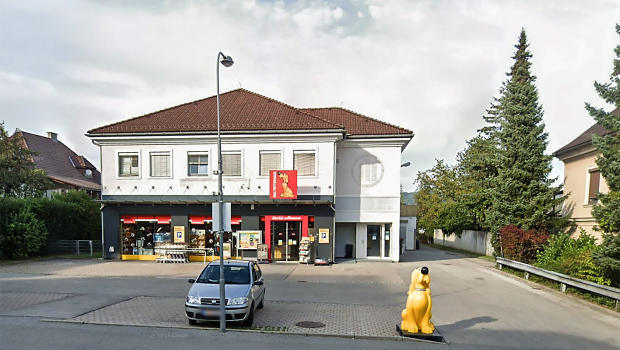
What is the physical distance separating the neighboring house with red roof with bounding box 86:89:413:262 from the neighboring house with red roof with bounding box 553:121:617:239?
8.97 m

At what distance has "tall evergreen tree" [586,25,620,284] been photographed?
10688 millimetres

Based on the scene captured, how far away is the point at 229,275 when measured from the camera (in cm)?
924

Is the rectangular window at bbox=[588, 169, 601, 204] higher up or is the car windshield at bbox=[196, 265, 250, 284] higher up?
the rectangular window at bbox=[588, 169, 601, 204]

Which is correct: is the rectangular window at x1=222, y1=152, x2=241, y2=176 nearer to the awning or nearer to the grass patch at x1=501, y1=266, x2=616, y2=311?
the awning

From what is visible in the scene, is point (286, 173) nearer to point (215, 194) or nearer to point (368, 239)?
point (215, 194)

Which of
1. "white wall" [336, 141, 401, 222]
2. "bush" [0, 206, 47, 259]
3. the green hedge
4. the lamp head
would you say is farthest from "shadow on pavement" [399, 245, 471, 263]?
the green hedge

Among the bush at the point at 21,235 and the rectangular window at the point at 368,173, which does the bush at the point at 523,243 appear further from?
the bush at the point at 21,235

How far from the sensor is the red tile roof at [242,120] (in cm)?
2083

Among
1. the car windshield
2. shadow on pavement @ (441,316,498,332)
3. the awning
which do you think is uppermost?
the car windshield

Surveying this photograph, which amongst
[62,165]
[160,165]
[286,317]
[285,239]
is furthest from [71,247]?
[62,165]

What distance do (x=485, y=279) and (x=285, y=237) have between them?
36.4ft

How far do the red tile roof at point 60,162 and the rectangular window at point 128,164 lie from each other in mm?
20747

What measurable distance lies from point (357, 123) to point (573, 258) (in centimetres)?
1425

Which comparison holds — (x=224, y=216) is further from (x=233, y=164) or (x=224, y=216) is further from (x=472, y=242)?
(x=472, y=242)
